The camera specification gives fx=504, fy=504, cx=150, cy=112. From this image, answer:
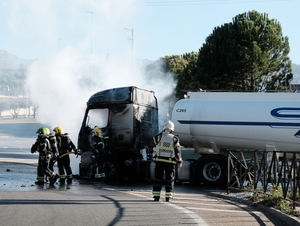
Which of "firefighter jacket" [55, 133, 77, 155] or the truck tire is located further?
the truck tire

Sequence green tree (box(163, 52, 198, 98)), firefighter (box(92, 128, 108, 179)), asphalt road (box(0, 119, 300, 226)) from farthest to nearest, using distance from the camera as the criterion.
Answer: green tree (box(163, 52, 198, 98)) < firefighter (box(92, 128, 108, 179)) < asphalt road (box(0, 119, 300, 226))

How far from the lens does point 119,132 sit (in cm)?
1680

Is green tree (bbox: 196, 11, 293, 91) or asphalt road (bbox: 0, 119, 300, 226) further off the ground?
green tree (bbox: 196, 11, 293, 91)

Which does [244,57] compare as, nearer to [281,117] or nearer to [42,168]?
[281,117]

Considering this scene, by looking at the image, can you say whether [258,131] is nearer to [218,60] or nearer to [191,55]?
[218,60]

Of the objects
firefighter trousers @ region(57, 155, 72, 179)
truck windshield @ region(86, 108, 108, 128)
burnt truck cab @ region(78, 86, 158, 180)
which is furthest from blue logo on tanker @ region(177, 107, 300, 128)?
firefighter trousers @ region(57, 155, 72, 179)

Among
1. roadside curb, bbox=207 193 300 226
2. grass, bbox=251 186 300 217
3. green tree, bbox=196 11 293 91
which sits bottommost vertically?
roadside curb, bbox=207 193 300 226

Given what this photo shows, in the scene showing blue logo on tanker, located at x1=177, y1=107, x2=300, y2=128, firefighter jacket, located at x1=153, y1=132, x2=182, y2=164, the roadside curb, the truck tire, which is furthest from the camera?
the truck tire

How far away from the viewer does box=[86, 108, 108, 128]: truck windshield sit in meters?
17.1

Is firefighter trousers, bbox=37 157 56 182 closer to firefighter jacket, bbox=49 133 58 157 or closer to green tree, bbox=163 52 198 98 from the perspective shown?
firefighter jacket, bbox=49 133 58 157

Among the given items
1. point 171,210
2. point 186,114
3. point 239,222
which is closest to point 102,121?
point 186,114

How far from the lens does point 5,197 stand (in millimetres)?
10383

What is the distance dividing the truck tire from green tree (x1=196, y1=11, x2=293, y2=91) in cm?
2115

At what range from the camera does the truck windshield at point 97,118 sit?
672 inches
